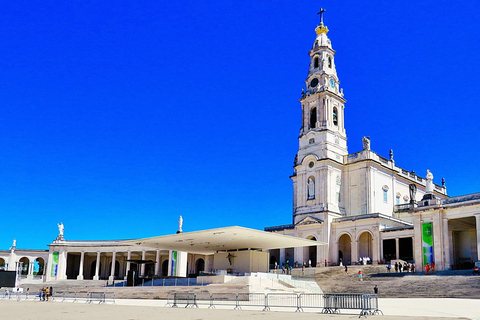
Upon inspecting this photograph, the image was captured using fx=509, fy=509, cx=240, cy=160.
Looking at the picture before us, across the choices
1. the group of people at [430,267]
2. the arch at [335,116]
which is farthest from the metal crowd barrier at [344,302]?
the arch at [335,116]

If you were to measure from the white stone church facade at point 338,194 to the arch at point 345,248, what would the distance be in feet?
0.36

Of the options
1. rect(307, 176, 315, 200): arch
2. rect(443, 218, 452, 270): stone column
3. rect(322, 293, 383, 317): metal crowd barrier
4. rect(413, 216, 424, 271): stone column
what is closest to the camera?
rect(322, 293, 383, 317): metal crowd barrier

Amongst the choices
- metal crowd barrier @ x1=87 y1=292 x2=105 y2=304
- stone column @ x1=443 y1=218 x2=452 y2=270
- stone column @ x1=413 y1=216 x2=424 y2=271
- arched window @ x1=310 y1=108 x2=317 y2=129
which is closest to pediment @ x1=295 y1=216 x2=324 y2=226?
arched window @ x1=310 y1=108 x2=317 y2=129

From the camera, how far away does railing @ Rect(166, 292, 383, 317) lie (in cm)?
2150

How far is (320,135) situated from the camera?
60031 millimetres

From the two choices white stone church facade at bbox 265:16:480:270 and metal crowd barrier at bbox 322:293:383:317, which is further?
white stone church facade at bbox 265:16:480:270

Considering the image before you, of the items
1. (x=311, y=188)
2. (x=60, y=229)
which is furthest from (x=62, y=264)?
Result: (x=311, y=188)

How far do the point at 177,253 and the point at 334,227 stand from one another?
1895cm

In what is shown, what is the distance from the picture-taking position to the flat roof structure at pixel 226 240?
36.7 metres

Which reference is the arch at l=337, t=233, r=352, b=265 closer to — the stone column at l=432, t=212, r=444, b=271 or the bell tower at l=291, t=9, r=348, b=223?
the bell tower at l=291, t=9, r=348, b=223

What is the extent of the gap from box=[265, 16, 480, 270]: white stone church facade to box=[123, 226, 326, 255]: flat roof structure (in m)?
11.8

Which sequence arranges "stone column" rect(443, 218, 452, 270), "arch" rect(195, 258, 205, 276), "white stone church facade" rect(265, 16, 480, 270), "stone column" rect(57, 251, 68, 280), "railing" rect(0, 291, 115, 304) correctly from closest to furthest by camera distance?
"railing" rect(0, 291, 115, 304), "stone column" rect(443, 218, 452, 270), "white stone church facade" rect(265, 16, 480, 270), "stone column" rect(57, 251, 68, 280), "arch" rect(195, 258, 205, 276)

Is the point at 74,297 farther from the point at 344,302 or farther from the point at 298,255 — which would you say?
the point at 298,255

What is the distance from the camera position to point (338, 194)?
59.3 m
